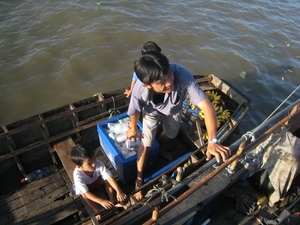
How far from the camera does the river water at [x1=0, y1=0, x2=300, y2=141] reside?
7.90 m

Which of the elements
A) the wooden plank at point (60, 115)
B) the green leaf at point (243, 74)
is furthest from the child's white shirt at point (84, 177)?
the green leaf at point (243, 74)

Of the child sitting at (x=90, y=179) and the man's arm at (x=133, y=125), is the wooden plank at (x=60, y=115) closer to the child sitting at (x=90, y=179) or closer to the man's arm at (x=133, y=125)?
the child sitting at (x=90, y=179)

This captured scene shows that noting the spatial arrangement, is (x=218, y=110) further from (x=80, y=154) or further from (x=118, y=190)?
(x=80, y=154)

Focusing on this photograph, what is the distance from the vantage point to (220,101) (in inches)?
249

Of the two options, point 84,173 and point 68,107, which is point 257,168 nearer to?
point 84,173

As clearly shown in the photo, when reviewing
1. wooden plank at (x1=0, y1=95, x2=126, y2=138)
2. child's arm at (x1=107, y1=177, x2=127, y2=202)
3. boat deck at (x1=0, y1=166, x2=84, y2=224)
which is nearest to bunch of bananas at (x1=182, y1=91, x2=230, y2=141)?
wooden plank at (x1=0, y1=95, x2=126, y2=138)

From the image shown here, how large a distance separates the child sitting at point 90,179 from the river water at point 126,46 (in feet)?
14.2

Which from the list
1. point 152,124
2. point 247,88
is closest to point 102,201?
point 152,124

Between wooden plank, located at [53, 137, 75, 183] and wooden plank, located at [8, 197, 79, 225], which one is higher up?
wooden plank, located at [53, 137, 75, 183]

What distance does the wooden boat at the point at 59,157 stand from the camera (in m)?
4.07

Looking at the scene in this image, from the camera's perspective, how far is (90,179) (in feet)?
12.3

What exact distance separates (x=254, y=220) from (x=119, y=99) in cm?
341

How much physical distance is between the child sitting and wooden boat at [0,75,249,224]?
223 millimetres

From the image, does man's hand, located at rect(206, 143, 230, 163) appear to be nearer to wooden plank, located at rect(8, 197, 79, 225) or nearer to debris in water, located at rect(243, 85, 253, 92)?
wooden plank, located at rect(8, 197, 79, 225)
